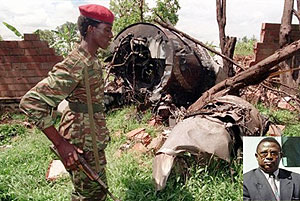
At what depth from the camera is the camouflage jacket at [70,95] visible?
1.94 meters

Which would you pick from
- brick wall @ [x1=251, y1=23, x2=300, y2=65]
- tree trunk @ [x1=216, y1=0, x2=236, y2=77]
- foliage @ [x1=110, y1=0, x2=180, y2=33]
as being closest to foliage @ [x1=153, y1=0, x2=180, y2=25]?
foliage @ [x1=110, y1=0, x2=180, y2=33]

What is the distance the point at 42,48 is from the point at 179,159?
4758 millimetres

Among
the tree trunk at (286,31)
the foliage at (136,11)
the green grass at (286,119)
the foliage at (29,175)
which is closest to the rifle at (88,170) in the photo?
the foliage at (29,175)

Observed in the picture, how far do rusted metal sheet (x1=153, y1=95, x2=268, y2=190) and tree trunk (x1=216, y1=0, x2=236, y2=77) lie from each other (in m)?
1.31

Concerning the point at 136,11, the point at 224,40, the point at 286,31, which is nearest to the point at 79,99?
the point at 224,40

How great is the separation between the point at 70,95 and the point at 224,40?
11.5 feet

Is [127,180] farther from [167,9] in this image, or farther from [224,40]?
[167,9]

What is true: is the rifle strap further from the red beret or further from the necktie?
the necktie

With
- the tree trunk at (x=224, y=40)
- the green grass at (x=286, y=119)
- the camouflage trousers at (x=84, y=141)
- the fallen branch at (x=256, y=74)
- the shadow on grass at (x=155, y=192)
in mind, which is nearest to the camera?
the camouflage trousers at (x=84, y=141)

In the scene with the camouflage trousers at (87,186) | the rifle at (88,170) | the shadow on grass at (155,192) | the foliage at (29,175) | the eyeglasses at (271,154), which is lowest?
the foliage at (29,175)

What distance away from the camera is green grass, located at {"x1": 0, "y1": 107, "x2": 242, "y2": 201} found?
2893 millimetres

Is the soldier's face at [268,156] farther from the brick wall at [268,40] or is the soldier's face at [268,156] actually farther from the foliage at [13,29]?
the foliage at [13,29]

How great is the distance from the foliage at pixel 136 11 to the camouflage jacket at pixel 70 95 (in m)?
9.32

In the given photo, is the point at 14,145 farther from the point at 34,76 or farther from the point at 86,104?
the point at 86,104
